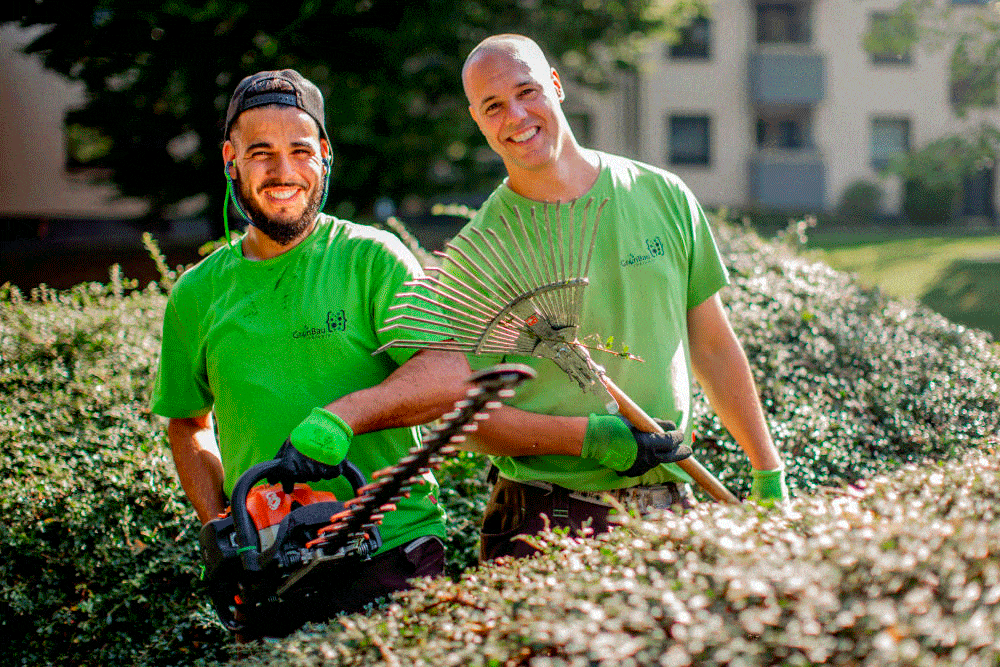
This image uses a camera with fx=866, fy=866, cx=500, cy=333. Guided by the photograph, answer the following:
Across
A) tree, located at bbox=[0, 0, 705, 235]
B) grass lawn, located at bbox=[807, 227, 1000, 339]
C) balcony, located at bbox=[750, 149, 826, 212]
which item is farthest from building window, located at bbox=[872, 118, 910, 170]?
tree, located at bbox=[0, 0, 705, 235]

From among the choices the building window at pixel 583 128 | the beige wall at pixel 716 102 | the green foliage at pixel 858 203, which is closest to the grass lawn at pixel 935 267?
the green foliage at pixel 858 203

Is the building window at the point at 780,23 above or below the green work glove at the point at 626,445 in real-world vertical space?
above

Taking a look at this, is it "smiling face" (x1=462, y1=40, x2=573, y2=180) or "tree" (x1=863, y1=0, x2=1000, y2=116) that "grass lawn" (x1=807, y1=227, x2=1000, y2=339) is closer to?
"tree" (x1=863, y1=0, x2=1000, y2=116)

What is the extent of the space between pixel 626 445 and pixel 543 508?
0.41m

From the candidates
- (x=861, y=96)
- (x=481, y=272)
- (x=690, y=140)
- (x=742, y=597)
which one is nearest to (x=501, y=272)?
(x=481, y=272)

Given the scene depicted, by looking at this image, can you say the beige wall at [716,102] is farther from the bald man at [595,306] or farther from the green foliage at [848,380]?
the bald man at [595,306]

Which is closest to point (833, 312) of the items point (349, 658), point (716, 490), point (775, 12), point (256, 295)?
point (716, 490)

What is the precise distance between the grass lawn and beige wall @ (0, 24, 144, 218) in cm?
1484

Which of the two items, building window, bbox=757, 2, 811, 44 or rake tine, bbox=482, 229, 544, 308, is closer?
rake tine, bbox=482, 229, 544, 308

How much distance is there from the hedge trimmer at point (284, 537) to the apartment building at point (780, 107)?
23.2 meters

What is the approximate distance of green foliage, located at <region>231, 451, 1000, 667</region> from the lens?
1.30 metres

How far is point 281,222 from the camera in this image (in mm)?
2436

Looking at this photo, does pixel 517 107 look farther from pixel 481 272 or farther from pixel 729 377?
pixel 729 377

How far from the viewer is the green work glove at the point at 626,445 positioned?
234cm
